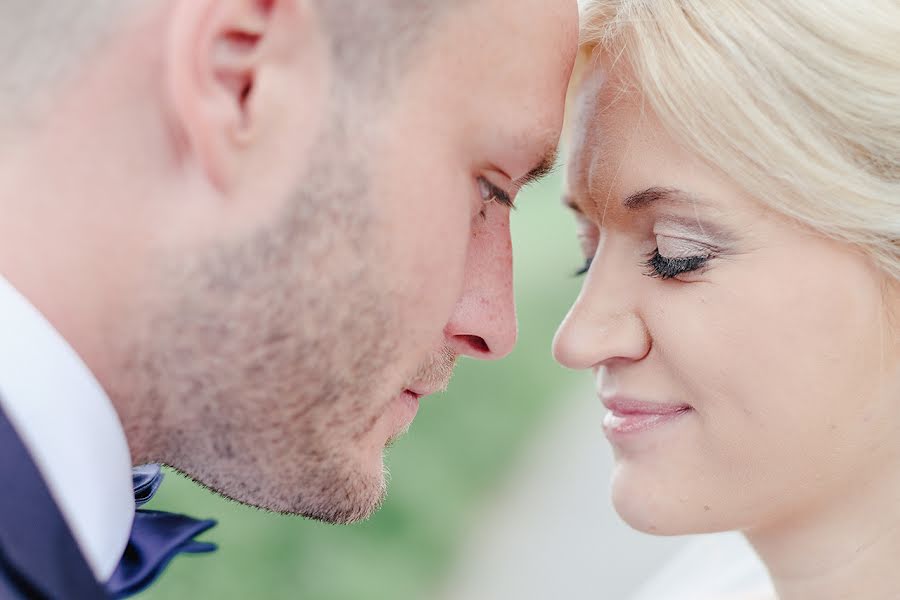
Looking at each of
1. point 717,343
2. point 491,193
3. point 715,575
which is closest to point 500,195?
point 491,193

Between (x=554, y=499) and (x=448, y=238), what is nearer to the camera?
(x=448, y=238)

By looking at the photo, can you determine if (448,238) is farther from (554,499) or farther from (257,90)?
(554,499)

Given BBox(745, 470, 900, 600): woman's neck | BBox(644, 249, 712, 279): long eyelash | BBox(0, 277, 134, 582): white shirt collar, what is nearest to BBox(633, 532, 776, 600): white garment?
BBox(745, 470, 900, 600): woman's neck

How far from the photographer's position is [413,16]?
1.40m

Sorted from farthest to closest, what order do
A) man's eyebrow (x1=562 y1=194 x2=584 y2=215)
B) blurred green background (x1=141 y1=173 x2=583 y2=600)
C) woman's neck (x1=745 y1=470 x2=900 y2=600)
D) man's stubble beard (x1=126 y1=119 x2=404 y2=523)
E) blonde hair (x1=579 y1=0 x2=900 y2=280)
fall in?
blurred green background (x1=141 y1=173 x2=583 y2=600) < man's eyebrow (x1=562 y1=194 x2=584 y2=215) < woman's neck (x1=745 y1=470 x2=900 y2=600) < blonde hair (x1=579 y1=0 x2=900 y2=280) < man's stubble beard (x1=126 y1=119 x2=404 y2=523)

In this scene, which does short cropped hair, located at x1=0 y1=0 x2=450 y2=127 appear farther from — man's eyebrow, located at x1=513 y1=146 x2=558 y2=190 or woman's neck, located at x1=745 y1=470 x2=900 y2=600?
woman's neck, located at x1=745 y1=470 x2=900 y2=600

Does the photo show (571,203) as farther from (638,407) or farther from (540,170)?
(638,407)

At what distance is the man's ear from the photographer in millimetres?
1280

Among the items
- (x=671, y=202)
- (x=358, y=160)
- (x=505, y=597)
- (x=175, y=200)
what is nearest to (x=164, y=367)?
(x=175, y=200)

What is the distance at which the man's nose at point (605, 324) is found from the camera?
1686 mm

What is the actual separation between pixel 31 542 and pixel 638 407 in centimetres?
93

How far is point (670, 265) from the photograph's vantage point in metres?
1.63

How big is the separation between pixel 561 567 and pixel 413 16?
338 centimetres

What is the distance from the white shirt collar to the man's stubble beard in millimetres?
89
